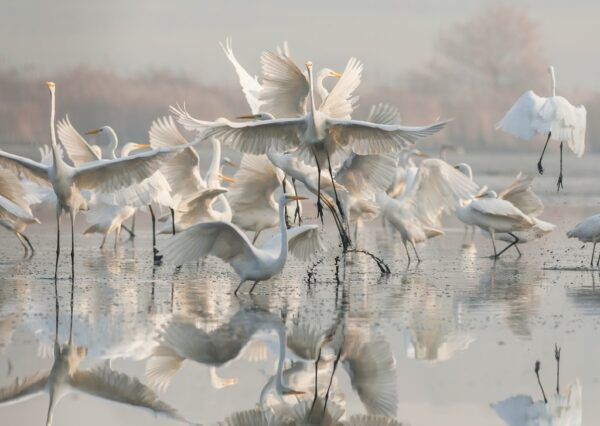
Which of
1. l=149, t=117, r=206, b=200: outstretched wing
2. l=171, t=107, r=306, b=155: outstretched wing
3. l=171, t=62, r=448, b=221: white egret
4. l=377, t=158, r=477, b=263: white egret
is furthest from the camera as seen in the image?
l=149, t=117, r=206, b=200: outstretched wing

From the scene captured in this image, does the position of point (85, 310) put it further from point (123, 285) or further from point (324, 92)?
point (324, 92)

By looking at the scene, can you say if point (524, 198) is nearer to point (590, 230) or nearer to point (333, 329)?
point (590, 230)

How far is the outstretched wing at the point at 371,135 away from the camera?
42.8 feet

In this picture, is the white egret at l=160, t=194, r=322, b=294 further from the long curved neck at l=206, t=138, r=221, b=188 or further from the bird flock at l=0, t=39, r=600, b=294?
the long curved neck at l=206, t=138, r=221, b=188

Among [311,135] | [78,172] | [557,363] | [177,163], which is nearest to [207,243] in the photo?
[78,172]

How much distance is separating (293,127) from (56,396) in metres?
7.29

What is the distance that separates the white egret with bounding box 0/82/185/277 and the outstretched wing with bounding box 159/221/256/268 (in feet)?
6.65

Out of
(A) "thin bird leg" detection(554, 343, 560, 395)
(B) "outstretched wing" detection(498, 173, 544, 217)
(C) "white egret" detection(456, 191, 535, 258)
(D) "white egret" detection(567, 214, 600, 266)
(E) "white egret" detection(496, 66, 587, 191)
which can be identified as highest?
(E) "white egret" detection(496, 66, 587, 191)

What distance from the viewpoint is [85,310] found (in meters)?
10.4

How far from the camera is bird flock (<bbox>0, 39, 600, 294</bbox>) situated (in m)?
13.2

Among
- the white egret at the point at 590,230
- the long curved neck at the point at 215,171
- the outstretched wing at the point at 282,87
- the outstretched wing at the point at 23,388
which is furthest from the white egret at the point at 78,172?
the outstretched wing at the point at 23,388

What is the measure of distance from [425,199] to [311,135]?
2.27 metres

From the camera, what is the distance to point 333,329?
9586mm

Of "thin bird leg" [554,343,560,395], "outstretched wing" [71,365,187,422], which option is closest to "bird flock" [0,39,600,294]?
"thin bird leg" [554,343,560,395]
